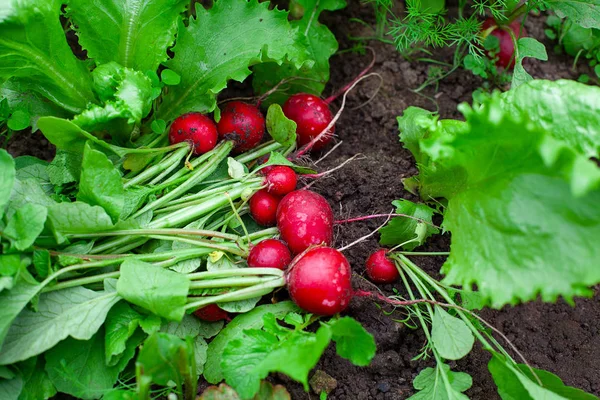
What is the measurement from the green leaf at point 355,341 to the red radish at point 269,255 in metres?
0.36

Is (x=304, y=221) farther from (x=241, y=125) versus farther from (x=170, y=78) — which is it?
(x=170, y=78)

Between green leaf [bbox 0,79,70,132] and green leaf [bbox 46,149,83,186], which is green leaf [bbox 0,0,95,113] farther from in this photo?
green leaf [bbox 46,149,83,186]

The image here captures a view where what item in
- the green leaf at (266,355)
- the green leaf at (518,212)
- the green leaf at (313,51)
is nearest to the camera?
the green leaf at (518,212)

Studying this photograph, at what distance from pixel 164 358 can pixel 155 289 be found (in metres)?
0.22

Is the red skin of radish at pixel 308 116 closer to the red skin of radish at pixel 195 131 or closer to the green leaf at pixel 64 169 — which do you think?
the red skin of radish at pixel 195 131

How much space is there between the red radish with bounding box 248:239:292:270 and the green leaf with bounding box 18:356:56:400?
0.75m

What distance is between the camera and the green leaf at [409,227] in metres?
2.04

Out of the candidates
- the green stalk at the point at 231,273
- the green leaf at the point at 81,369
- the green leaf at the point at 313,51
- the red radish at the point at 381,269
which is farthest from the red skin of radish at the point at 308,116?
the green leaf at the point at 81,369

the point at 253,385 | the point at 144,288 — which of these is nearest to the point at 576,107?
the point at 253,385

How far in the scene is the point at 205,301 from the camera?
184 centimetres

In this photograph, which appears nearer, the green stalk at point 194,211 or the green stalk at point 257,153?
the green stalk at point 194,211

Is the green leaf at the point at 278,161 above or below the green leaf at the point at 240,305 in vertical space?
above

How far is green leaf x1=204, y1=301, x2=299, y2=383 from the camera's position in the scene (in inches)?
75.0

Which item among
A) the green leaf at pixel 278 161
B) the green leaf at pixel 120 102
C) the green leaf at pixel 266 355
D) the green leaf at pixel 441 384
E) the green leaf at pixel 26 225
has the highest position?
the green leaf at pixel 120 102
